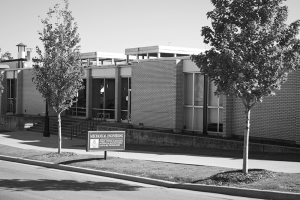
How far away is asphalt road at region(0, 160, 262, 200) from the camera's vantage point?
11583 mm

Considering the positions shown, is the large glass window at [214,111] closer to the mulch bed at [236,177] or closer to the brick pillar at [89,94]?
the mulch bed at [236,177]

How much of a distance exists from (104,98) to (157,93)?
8.63m

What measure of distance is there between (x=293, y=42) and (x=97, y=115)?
24.9 metres

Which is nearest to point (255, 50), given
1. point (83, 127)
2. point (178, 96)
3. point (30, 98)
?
point (178, 96)

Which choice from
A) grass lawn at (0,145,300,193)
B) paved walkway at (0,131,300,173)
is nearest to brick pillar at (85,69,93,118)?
paved walkway at (0,131,300,173)

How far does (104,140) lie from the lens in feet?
58.7

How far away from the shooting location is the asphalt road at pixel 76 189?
38.0ft

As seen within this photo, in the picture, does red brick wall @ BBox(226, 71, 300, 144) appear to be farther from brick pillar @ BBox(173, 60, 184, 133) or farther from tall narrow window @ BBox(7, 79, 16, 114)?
tall narrow window @ BBox(7, 79, 16, 114)

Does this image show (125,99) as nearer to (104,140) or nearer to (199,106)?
(199,106)

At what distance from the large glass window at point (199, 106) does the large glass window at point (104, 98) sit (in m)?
9.59

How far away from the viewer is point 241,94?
495 inches

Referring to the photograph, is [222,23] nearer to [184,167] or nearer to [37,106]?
[184,167]

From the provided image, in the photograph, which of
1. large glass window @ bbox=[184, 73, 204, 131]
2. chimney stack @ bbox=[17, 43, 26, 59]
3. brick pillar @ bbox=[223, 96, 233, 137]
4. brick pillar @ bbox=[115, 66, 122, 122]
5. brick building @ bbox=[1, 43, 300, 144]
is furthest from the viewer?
chimney stack @ bbox=[17, 43, 26, 59]

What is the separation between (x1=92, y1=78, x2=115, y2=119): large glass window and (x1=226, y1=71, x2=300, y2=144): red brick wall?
14.1 metres
